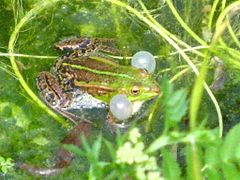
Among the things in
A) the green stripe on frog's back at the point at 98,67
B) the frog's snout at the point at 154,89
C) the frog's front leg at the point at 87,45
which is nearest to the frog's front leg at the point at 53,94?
the green stripe on frog's back at the point at 98,67

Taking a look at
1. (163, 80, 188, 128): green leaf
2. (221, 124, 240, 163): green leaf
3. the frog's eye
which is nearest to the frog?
the frog's eye

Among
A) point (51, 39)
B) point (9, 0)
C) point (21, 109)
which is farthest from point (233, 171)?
point (9, 0)

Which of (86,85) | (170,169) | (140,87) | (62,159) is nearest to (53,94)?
(86,85)

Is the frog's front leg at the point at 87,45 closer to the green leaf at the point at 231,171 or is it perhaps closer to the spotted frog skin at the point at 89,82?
the spotted frog skin at the point at 89,82

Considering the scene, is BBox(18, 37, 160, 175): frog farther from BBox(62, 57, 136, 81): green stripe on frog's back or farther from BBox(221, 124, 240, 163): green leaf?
BBox(221, 124, 240, 163): green leaf

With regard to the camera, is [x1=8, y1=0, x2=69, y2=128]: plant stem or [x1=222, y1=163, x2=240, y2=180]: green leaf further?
[x1=8, y1=0, x2=69, y2=128]: plant stem

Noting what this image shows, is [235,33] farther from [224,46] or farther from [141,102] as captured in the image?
[141,102]

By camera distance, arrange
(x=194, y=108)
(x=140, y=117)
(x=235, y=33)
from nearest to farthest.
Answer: (x=194, y=108), (x=140, y=117), (x=235, y=33)
